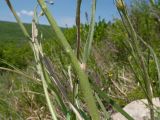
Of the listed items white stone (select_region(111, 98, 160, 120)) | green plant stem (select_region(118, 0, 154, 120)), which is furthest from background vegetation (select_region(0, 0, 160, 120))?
white stone (select_region(111, 98, 160, 120))

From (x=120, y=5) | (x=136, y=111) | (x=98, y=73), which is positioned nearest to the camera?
(x=120, y=5)

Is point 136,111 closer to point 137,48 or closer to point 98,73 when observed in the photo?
point 98,73

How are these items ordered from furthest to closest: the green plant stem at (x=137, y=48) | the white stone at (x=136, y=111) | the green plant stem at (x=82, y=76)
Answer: the white stone at (x=136, y=111)
the green plant stem at (x=137, y=48)
the green plant stem at (x=82, y=76)

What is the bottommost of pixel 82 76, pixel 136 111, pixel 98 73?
pixel 136 111

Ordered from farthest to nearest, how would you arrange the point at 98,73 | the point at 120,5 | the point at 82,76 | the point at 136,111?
the point at 98,73 < the point at 136,111 < the point at 120,5 < the point at 82,76

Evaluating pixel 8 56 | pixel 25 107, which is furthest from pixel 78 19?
pixel 8 56

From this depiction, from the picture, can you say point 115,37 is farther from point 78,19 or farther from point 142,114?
point 78,19

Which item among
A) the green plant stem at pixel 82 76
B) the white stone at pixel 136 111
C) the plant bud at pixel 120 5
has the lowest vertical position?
the white stone at pixel 136 111

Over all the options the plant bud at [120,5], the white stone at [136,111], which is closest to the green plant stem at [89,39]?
the plant bud at [120,5]

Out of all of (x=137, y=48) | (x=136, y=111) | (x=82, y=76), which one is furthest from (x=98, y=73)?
(x=82, y=76)

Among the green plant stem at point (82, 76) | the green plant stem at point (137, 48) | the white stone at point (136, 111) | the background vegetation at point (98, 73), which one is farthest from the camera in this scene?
the white stone at point (136, 111)

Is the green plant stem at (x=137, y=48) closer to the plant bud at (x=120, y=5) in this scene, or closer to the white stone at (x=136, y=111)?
the plant bud at (x=120, y=5)
